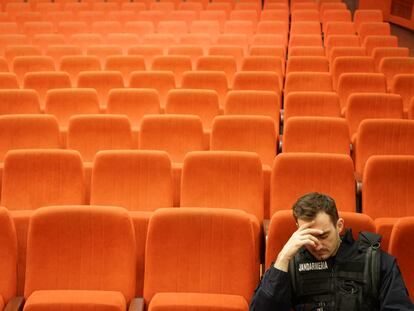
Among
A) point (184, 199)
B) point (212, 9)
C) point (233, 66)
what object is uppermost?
point (212, 9)

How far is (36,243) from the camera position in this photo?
562 mm

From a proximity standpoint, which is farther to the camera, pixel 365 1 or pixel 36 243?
pixel 365 1

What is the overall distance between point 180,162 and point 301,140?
0.18 metres

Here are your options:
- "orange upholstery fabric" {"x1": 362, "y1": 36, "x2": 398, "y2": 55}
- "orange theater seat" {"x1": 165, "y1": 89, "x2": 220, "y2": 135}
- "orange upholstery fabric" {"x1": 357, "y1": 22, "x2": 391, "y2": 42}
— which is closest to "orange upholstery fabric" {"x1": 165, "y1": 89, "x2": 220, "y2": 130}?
"orange theater seat" {"x1": 165, "y1": 89, "x2": 220, "y2": 135}

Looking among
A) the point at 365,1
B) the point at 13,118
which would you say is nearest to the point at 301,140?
the point at 13,118

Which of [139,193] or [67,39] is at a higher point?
[67,39]

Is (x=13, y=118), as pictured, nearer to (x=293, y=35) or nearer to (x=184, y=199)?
(x=184, y=199)

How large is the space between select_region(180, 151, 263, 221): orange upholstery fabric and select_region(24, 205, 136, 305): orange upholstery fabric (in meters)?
0.16

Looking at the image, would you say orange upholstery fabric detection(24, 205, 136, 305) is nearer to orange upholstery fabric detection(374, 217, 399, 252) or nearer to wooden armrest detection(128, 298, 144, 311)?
wooden armrest detection(128, 298, 144, 311)

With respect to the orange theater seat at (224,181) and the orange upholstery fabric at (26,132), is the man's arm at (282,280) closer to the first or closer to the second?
the orange theater seat at (224,181)

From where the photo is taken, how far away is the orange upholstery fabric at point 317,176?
2.29 ft

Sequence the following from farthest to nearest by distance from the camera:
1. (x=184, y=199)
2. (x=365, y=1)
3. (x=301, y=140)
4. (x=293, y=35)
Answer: (x=365, y=1) → (x=293, y=35) → (x=301, y=140) → (x=184, y=199)

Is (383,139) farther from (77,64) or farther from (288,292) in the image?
(77,64)

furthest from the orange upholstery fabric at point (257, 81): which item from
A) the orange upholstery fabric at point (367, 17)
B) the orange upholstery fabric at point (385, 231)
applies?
the orange upholstery fabric at point (367, 17)
